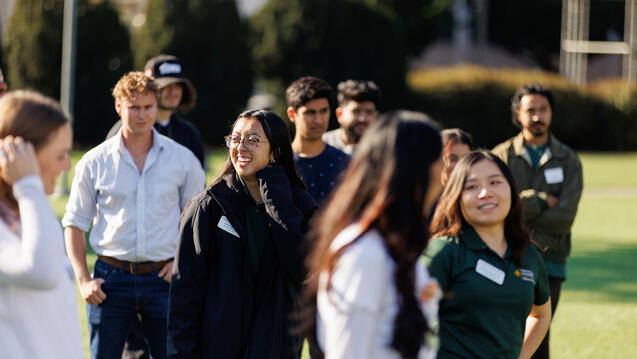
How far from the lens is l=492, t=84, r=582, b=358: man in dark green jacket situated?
21.2 feet

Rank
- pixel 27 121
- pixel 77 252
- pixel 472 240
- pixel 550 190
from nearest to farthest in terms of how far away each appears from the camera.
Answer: pixel 27 121, pixel 472 240, pixel 77 252, pixel 550 190

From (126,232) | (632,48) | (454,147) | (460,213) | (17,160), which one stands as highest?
(632,48)

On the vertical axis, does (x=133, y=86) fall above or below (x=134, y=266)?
above

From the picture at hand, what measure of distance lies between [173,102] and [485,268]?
4.20 meters

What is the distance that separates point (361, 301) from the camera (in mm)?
2305

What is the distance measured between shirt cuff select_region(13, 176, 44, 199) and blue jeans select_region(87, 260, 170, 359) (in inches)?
99.7

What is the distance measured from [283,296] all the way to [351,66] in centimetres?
3213

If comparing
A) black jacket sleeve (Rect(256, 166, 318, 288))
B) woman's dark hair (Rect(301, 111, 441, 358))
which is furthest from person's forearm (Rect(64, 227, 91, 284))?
woman's dark hair (Rect(301, 111, 441, 358))

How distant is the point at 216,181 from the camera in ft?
13.5

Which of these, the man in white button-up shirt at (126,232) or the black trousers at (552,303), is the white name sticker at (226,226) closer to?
the man in white button-up shirt at (126,232)

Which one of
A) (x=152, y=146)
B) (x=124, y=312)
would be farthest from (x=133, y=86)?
(x=124, y=312)

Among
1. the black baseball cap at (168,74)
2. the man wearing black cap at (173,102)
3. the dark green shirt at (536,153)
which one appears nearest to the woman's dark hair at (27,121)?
the man wearing black cap at (173,102)

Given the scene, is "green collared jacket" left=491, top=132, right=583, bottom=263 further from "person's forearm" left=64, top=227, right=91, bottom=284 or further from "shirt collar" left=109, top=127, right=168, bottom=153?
"person's forearm" left=64, top=227, right=91, bottom=284

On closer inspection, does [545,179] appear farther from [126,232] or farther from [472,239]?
[126,232]
